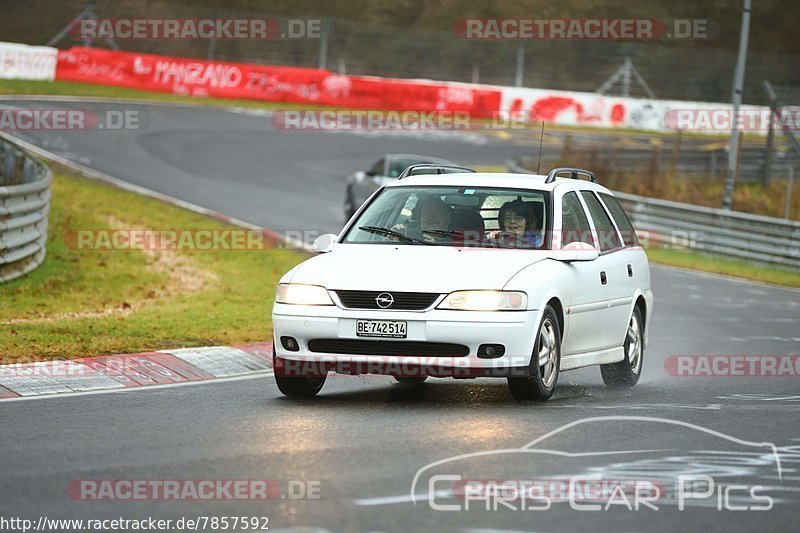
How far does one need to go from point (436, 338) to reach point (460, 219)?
4.83 ft

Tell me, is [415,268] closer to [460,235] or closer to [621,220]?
[460,235]

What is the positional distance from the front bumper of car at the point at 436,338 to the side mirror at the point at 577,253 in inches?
34.7

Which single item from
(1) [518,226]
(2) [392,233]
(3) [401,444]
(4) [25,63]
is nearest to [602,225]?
(1) [518,226]

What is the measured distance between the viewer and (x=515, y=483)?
23.6ft

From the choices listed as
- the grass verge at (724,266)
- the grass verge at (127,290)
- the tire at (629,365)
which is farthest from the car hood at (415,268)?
the grass verge at (724,266)

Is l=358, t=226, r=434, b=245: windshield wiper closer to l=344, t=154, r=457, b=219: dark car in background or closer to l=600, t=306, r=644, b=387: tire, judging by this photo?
l=600, t=306, r=644, b=387: tire

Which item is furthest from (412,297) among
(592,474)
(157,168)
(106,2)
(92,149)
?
(106,2)

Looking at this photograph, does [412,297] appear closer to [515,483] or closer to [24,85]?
[515,483]

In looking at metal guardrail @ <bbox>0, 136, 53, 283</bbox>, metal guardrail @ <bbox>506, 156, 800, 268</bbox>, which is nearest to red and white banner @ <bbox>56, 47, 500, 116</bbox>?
metal guardrail @ <bbox>506, 156, 800, 268</bbox>

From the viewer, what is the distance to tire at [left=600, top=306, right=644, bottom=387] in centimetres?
1196

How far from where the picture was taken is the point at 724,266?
28.4 metres

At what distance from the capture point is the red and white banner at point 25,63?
46.8m

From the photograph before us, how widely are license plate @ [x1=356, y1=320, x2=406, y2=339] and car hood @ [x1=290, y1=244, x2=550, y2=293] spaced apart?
23 cm

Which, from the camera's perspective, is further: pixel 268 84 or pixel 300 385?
pixel 268 84
